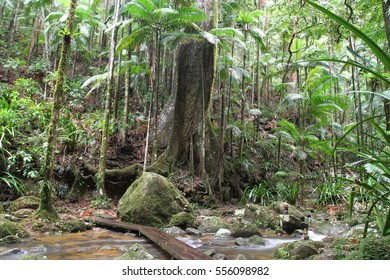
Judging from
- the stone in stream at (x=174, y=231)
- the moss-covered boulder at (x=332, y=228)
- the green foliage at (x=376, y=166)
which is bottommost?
the stone in stream at (x=174, y=231)

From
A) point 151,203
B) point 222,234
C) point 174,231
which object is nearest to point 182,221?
point 174,231

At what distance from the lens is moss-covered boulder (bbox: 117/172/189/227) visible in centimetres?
598

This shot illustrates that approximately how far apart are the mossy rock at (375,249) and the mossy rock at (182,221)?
3.87 meters

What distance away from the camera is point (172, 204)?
6.39 metres

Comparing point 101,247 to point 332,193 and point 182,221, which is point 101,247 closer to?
point 182,221

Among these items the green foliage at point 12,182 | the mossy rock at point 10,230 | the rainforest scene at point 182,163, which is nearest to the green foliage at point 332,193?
the rainforest scene at point 182,163

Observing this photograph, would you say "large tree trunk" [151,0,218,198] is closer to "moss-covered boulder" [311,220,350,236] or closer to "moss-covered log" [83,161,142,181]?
"moss-covered log" [83,161,142,181]

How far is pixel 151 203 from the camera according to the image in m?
6.12

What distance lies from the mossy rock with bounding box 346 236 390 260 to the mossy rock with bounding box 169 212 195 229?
12.7ft

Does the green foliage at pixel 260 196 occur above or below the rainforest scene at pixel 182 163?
below

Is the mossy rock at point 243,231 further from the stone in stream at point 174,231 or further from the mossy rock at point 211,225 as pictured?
the stone in stream at point 174,231

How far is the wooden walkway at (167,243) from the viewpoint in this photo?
3.09 m

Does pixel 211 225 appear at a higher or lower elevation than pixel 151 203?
lower

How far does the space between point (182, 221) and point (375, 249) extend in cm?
403
